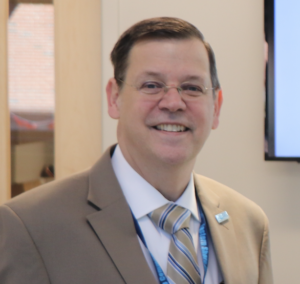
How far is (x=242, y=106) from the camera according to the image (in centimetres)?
219

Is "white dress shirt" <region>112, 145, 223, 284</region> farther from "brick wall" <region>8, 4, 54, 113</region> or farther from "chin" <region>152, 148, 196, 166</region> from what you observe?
"brick wall" <region>8, 4, 54, 113</region>

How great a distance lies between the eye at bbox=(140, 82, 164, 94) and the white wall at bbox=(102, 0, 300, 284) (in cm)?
93

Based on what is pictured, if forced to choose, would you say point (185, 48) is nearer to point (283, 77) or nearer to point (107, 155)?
point (107, 155)

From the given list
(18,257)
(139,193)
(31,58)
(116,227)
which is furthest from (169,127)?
(31,58)

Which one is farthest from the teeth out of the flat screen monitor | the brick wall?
the brick wall

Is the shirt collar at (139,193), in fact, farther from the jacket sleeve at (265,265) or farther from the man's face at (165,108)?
the jacket sleeve at (265,265)

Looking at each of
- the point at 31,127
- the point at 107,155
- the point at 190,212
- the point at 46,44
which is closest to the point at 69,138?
the point at 31,127

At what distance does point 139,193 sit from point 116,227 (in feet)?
0.53

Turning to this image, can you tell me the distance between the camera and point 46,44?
7.30 ft

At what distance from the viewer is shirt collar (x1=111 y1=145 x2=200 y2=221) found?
1287 mm

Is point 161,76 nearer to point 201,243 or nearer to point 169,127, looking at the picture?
point 169,127

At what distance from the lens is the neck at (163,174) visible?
1329mm

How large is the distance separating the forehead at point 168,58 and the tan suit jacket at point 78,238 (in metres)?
0.33

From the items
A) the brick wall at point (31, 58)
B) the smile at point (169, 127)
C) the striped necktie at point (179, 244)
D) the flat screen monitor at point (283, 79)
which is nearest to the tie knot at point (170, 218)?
the striped necktie at point (179, 244)
